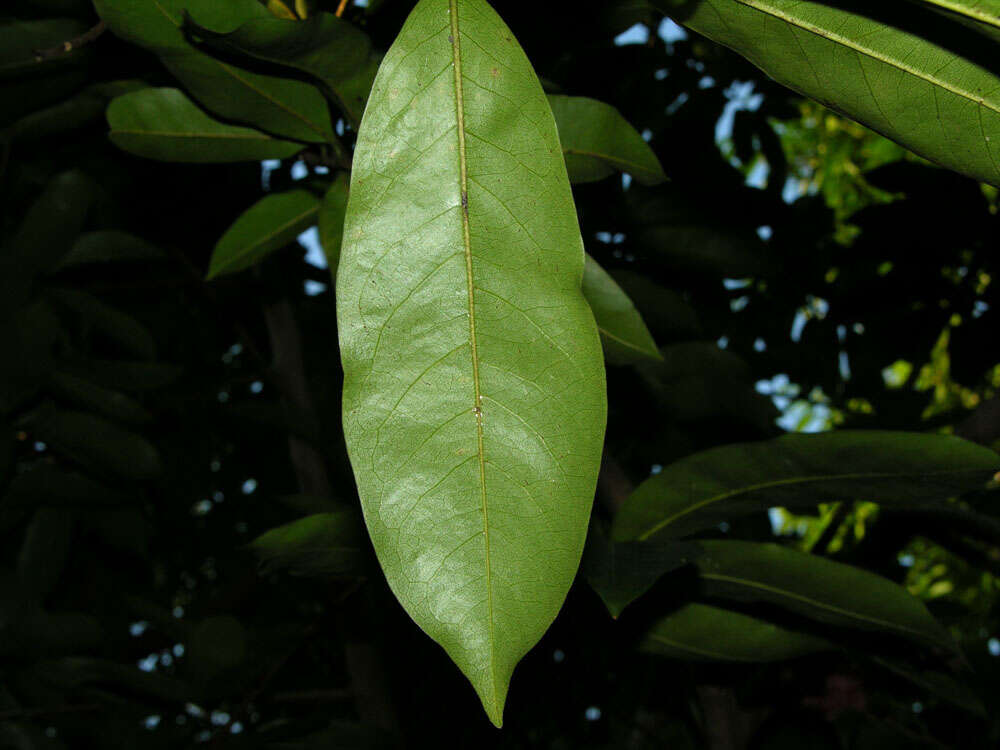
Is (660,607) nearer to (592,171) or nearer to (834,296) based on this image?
(592,171)

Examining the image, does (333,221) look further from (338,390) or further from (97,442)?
(338,390)

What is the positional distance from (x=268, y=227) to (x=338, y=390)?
0.94 meters

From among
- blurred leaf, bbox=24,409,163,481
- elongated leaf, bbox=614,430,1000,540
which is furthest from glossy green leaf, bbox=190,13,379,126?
blurred leaf, bbox=24,409,163,481

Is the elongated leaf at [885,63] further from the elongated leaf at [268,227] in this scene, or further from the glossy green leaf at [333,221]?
the elongated leaf at [268,227]

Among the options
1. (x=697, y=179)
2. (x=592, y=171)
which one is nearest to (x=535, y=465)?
(x=592, y=171)

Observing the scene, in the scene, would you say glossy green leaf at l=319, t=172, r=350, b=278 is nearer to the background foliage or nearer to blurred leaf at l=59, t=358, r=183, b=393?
the background foliage

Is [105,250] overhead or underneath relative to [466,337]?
underneath

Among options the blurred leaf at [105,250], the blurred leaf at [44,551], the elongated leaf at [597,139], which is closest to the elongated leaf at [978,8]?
the elongated leaf at [597,139]

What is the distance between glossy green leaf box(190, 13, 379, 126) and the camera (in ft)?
1.53

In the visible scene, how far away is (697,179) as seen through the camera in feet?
4.32

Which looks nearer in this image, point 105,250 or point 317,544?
point 317,544

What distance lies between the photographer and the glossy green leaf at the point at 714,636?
2.35 feet

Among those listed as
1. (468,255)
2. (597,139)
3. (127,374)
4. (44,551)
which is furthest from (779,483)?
(44,551)

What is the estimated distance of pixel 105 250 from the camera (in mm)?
1273
